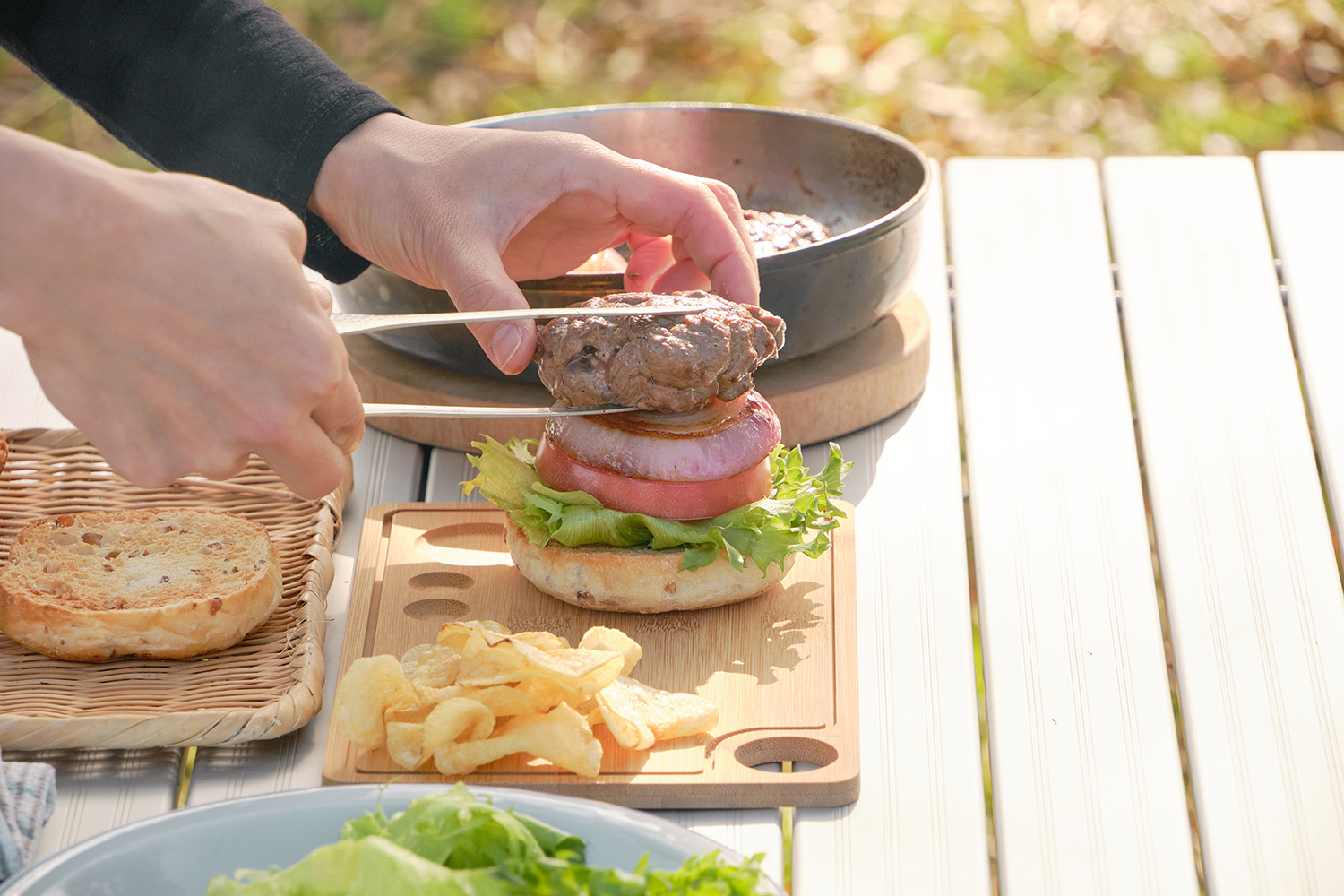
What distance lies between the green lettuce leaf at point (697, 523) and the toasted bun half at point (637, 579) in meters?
0.02

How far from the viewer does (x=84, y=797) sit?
1.80m

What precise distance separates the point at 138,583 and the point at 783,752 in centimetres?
106

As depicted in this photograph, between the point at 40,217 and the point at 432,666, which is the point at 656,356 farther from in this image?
the point at 40,217

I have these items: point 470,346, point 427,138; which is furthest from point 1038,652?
point 427,138

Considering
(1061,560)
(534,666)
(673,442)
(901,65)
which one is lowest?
(534,666)

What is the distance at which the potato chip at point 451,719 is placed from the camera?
1.73 m

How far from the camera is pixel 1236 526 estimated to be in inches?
94.1

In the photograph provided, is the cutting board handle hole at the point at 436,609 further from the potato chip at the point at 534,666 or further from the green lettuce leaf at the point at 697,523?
the potato chip at the point at 534,666

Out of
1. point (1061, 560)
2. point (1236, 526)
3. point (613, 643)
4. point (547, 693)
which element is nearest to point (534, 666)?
point (547, 693)

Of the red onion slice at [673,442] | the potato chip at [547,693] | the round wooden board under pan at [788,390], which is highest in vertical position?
the round wooden board under pan at [788,390]

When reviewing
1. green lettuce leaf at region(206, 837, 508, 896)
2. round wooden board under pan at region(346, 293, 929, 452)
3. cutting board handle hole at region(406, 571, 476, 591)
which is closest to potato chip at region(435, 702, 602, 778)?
green lettuce leaf at region(206, 837, 508, 896)

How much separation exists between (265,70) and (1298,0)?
629 centimetres

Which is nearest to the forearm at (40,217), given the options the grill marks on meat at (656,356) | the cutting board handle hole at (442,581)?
the grill marks on meat at (656,356)

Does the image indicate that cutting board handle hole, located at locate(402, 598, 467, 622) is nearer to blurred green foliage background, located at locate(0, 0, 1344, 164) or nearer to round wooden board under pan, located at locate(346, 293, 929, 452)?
round wooden board under pan, located at locate(346, 293, 929, 452)
